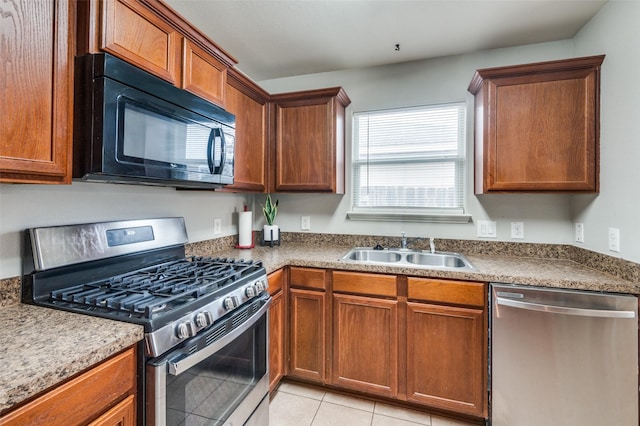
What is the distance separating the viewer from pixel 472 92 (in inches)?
89.9

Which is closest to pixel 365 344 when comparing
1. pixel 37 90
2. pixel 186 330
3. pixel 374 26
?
pixel 186 330

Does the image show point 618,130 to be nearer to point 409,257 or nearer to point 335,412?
point 409,257

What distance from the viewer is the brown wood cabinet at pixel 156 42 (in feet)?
3.67

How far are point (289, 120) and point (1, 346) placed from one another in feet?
6.88

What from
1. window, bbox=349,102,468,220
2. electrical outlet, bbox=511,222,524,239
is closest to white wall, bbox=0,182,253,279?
window, bbox=349,102,468,220

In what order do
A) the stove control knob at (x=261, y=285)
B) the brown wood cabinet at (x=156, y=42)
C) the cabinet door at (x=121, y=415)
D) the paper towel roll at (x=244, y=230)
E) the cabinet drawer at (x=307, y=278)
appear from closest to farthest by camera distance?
1. the cabinet door at (x=121, y=415)
2. the brown wood cabinet at (x=156, y=42)
3. the stove control knob at (x=261, y=285)
4. the cabinet drawer at (x=307, y=278)
5. the paper towel roll at (x=244, y=230)

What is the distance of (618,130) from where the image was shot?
1.64 meters

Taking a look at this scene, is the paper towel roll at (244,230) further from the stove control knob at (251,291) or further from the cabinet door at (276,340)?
the stove control knob at (251,291)

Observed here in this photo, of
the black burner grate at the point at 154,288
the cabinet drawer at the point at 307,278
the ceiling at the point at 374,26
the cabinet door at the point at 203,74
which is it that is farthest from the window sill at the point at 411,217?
the cabinet door at the point at 203,74

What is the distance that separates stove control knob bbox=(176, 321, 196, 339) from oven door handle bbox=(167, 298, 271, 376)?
7cm

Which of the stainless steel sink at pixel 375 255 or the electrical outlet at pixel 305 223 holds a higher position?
the electrical outlet at pixel 305 223

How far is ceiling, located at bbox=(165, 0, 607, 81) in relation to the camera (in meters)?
1.80

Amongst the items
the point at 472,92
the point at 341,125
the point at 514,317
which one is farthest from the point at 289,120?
the point at 514,317

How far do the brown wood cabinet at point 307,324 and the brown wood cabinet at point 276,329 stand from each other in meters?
0.07
